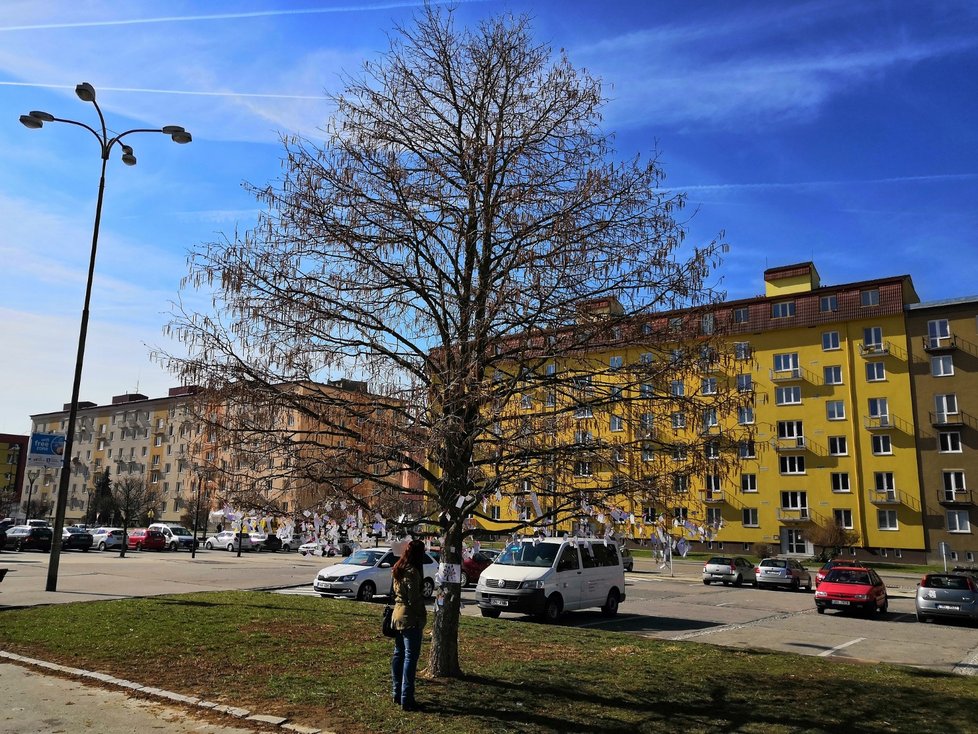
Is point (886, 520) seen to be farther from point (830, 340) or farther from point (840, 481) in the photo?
point (830, 340)

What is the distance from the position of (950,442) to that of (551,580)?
44025 millimetres

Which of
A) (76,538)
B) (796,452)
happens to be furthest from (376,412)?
(796,452)

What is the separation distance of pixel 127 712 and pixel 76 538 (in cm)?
4230

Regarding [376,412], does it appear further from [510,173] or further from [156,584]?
[156,584]

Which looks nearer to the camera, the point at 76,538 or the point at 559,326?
the point at 559,326

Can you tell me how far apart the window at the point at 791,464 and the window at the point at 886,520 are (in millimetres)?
5745

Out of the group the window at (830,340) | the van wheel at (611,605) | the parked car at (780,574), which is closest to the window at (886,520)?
the window at (830,340)

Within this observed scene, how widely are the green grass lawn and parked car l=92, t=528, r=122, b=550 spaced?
118 ft

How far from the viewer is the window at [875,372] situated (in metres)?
50.7

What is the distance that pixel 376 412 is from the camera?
25.7ft

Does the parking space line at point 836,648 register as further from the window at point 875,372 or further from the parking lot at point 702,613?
the window at point 875,372

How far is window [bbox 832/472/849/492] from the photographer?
50.3m

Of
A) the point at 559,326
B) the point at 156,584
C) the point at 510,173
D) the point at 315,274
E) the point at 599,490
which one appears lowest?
the point at 156,584

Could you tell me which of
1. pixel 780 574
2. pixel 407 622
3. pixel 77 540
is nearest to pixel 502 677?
pixel 407 622
